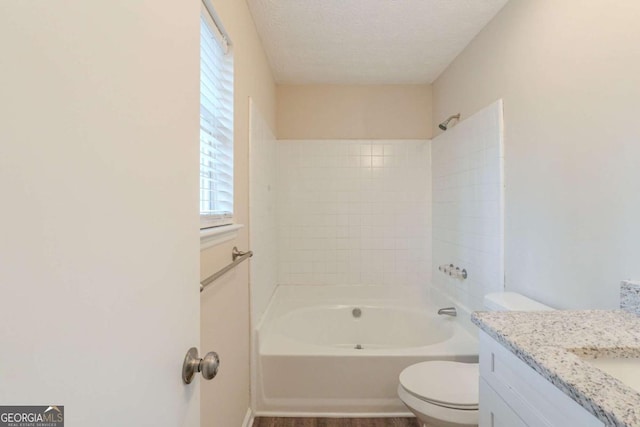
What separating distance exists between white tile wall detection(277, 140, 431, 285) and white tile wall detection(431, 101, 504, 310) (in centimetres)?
21

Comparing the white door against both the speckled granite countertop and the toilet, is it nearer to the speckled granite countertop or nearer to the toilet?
the speckled granite countertop

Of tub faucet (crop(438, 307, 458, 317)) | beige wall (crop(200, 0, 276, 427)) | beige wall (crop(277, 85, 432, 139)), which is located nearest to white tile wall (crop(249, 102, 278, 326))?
beige wall (crop(200, 0, 276, 427))

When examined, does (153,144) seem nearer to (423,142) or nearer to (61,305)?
(61,305)

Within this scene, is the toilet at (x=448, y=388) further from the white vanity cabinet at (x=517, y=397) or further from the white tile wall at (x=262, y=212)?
the white tile wall at (x=262, y=212)

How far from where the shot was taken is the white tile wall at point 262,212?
6.31 ft

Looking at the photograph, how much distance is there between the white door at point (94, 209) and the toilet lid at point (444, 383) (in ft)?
4.01

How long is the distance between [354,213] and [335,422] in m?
1.66

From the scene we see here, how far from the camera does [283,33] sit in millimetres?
2082

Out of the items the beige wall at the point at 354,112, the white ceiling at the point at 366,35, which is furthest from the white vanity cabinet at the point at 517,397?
the beige wall at the point at 354,112

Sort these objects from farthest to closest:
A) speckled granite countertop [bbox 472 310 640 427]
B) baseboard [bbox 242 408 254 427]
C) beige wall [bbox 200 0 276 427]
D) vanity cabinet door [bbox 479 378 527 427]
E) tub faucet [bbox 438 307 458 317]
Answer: tub faucet [bbox 438 307 458 317] → baseboard [bbox 242 408 254 427] → beige wall [bbox 200 0 276 427] → vanity cabinet door [bbox 479 378 527 427] → speckled granite countertop [bbox 472 310 640 427]

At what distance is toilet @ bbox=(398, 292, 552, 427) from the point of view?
1.39m

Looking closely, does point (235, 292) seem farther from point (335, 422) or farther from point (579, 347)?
point (579, 347)

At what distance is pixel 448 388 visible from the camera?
1519 mm

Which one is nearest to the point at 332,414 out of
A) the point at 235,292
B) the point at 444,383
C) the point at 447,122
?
the point at 444,383
